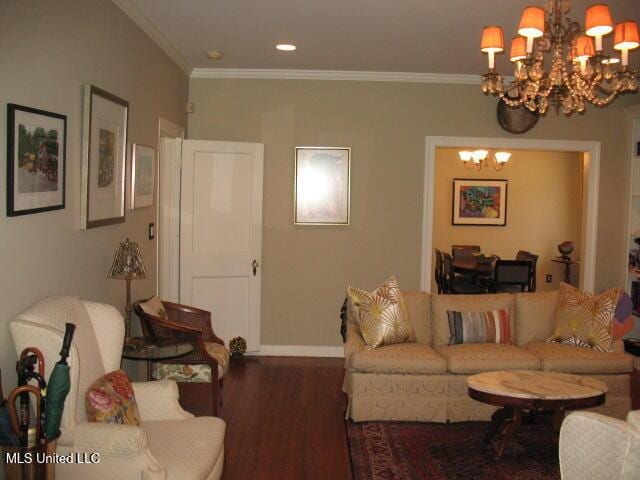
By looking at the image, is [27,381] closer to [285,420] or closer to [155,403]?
[155,403]

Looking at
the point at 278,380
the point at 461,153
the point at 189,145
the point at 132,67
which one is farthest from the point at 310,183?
the point at 461,153

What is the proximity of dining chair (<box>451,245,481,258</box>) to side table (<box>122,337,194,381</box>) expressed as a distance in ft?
18.8

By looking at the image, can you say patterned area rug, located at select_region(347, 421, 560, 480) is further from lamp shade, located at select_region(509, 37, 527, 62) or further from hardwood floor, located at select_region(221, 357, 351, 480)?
lamp shade, located at select_region(509, 37, 527, 62)

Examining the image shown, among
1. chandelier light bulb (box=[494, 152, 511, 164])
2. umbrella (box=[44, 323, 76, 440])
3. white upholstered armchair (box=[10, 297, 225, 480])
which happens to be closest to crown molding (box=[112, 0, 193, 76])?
white upholstered armchair (box=[10, 297, 225, 480])

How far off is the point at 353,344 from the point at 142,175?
1965 mm

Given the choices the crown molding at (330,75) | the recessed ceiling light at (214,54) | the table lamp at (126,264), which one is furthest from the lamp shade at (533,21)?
the crown molding at (330,75)

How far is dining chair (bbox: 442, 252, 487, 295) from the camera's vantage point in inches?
333

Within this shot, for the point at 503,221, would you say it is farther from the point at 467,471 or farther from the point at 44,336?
the point at 44,336

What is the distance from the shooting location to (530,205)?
32.5 ft

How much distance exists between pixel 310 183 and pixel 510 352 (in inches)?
107

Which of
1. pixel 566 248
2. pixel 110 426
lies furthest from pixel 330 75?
pixel 566 248

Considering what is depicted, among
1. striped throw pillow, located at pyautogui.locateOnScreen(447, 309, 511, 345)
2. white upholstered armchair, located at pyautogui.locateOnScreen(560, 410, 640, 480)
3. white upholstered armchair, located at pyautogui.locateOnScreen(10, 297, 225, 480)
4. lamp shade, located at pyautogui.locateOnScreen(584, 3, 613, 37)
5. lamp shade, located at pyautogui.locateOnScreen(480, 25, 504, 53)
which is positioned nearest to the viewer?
white upholstered armchair, located at pyautogui.locateOnScreen(560, 410, 640, 480)

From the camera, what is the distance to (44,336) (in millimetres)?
2850

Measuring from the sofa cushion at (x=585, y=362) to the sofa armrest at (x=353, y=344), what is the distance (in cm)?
122
